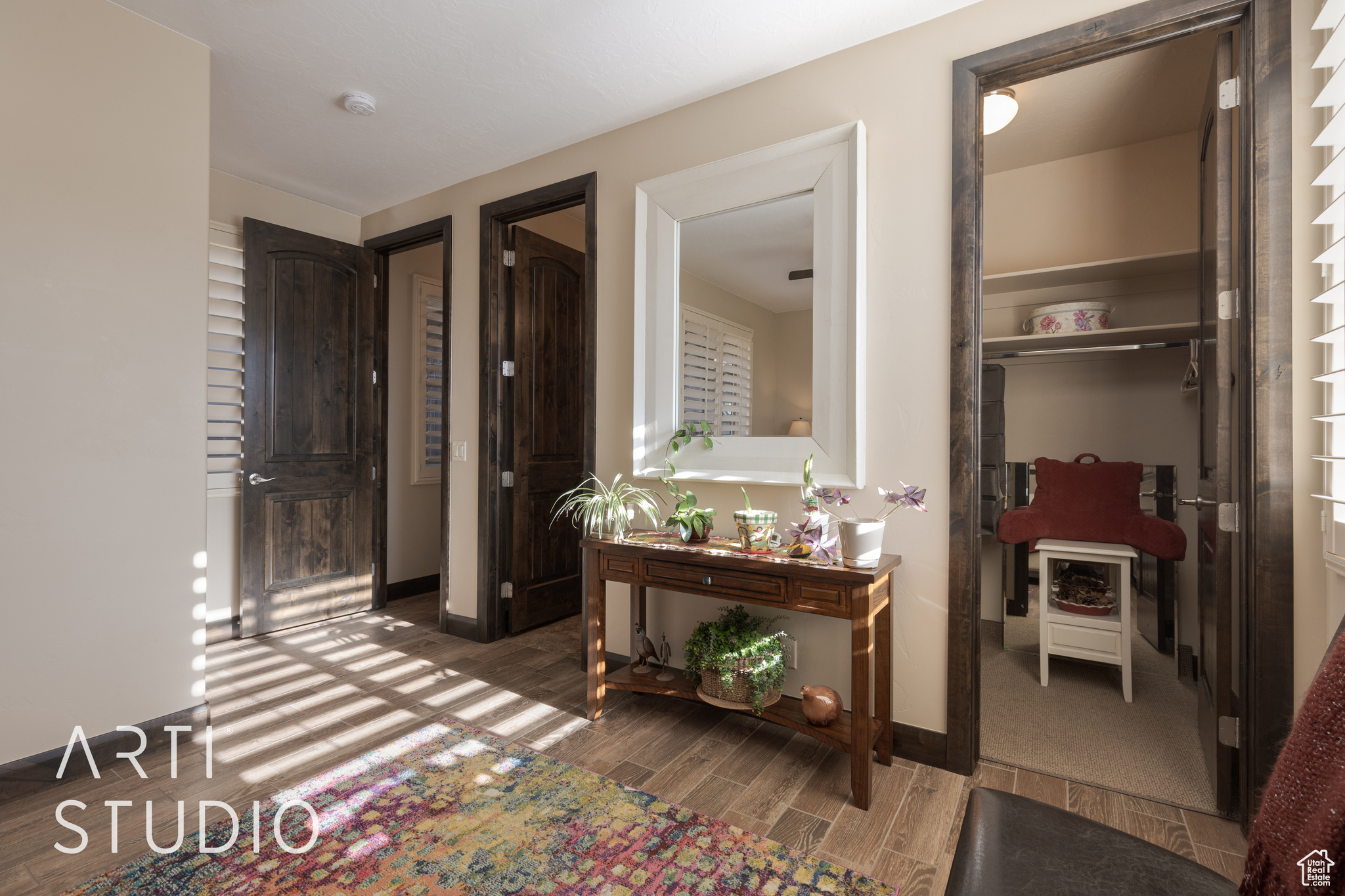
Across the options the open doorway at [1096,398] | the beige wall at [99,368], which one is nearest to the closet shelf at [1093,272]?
the open doorway at [1096,398]

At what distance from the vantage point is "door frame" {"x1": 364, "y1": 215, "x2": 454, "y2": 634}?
3.70m

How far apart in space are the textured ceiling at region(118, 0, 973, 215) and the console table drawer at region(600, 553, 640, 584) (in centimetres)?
200

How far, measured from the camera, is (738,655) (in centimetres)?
229

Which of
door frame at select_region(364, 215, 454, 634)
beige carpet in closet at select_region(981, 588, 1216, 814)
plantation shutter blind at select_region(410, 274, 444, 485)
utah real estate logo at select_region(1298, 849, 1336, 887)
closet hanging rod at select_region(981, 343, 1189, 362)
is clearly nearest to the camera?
utah real estate logo at select_region(1298, 849, 1336, 887)

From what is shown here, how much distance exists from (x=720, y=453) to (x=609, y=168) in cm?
154

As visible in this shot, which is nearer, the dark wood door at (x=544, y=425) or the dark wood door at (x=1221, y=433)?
the dark wood door at (x=1221, y=433)

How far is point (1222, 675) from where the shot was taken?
1854mm

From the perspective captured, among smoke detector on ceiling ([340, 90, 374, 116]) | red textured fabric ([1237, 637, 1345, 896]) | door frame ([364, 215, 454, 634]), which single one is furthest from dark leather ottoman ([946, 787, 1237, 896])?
smoke detector on ceiling ([340, 90, 374, 116])

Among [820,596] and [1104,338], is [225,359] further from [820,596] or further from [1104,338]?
[1104,338]

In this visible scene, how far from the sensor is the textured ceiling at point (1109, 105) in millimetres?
2492

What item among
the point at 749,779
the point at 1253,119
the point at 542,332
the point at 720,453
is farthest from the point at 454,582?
the point at 1253,119

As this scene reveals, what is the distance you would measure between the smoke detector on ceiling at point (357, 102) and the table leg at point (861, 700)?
2917 mm

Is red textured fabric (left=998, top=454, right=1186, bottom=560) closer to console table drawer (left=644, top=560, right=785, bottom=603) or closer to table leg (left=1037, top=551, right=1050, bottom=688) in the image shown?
table leg (left=1037, top=551, right=1050, bottom=688)

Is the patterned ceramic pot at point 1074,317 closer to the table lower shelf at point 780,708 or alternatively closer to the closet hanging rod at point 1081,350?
the closet hanging rod at point 1081,350
